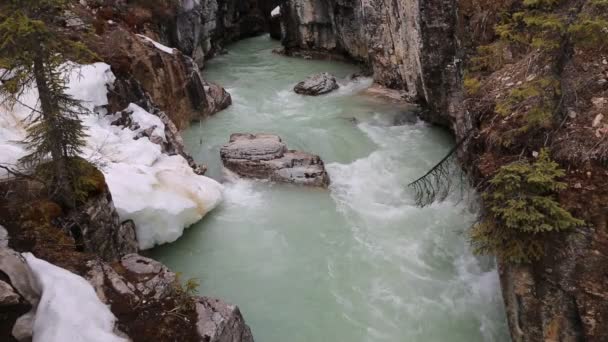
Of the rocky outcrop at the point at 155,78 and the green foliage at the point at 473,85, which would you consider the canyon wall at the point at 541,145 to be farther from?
the rocky outcrop at the point at 155,78

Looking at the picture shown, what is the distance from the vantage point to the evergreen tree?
25.2 feet

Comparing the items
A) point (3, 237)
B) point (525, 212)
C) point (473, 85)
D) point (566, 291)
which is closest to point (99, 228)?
point (3, 237)

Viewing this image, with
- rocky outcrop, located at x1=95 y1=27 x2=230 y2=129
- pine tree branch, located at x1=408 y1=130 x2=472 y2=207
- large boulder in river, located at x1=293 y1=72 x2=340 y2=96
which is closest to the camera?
pine tree branch, located at x1=408 y1=130 x2=472 y2=207

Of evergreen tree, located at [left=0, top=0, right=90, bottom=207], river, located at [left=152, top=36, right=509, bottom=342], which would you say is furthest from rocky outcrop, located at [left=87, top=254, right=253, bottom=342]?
evergreen tree, located at [left=0, top=0, right=90, bottom=207]

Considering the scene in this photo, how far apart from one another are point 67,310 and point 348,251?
23.6ft

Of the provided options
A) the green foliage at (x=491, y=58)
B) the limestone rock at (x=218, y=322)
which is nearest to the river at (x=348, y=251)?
the limestone rock at (x=218, y=322)

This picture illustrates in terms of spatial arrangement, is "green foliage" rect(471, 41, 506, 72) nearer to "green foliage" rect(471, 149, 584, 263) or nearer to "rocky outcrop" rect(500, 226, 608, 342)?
"green foliage" rect(471, 149, 584, 263)

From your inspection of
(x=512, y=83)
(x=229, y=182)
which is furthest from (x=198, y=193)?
(x=512, y=83)

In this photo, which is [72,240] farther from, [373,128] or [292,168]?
[373,128]

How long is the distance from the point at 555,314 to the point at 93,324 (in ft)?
24.4

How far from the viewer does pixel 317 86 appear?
24969mm

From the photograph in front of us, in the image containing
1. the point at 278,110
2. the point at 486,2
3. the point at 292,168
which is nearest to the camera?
the point at 486,2

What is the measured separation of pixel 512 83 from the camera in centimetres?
1045

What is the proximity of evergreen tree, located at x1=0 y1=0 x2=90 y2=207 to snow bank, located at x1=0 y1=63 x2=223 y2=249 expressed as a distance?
1271mm
